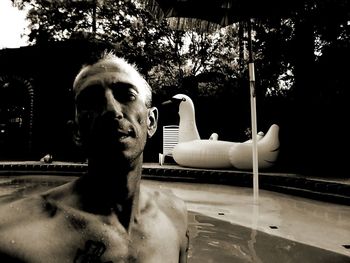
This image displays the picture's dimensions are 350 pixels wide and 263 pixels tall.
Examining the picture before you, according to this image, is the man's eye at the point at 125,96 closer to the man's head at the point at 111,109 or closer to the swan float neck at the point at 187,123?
the man's head at the point at 111,109

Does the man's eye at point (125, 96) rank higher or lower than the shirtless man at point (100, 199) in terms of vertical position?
higher

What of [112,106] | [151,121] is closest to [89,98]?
[112,106]

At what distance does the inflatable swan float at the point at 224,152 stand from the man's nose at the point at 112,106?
23.3 feet

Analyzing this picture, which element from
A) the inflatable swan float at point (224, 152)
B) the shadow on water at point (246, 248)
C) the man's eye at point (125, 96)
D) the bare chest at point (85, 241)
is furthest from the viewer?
the inflatable swan float at point (224, 152)

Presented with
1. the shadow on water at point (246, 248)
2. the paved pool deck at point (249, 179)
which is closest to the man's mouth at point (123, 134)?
the shadow on water at point (246, 248)

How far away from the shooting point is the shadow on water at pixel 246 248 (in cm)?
288

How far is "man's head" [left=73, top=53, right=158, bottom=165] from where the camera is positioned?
80cm

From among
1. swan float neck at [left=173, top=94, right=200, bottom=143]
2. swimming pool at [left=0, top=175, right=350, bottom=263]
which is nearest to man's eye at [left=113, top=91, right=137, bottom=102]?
swimming pool at [left=0, top=175, right=350, bottom=263]

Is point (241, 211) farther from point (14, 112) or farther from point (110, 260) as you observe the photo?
point (14, 112)

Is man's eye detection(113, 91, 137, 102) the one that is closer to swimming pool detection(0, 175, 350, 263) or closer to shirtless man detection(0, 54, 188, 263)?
shirtless man detection(0, 54, 188, 263)

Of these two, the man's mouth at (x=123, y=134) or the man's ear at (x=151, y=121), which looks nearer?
the man's mouth at (x=123, y=134)

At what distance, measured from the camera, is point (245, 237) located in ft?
11.7

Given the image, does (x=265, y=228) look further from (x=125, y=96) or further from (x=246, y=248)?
(x=125, y=96)

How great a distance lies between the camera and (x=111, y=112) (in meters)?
0.81
